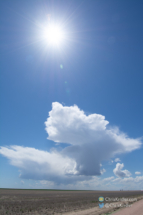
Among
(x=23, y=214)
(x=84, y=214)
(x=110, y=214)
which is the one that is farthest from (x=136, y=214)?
(x=23, y=214)

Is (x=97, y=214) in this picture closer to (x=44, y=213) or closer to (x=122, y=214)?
(x=122, y=214)

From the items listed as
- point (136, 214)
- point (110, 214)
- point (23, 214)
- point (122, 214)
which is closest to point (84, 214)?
point (110, 214)

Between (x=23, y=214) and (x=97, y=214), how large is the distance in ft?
45.5

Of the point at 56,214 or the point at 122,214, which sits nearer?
the point at 122,214

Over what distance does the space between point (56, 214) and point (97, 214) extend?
775cm

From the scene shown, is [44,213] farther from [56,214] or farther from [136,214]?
[136,214]

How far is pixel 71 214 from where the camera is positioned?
80.3ft

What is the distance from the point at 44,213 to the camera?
26.0 metres

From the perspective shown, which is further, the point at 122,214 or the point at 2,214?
the point at 2,214

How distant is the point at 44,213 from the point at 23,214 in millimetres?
4011

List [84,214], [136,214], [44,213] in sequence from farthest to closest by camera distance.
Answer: [44,213], [84,214], [136,214]

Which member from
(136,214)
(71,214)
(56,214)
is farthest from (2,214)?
(136,214)

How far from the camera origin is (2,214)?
24.6m

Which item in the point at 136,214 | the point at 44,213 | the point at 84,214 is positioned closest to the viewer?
the point at 136,214
